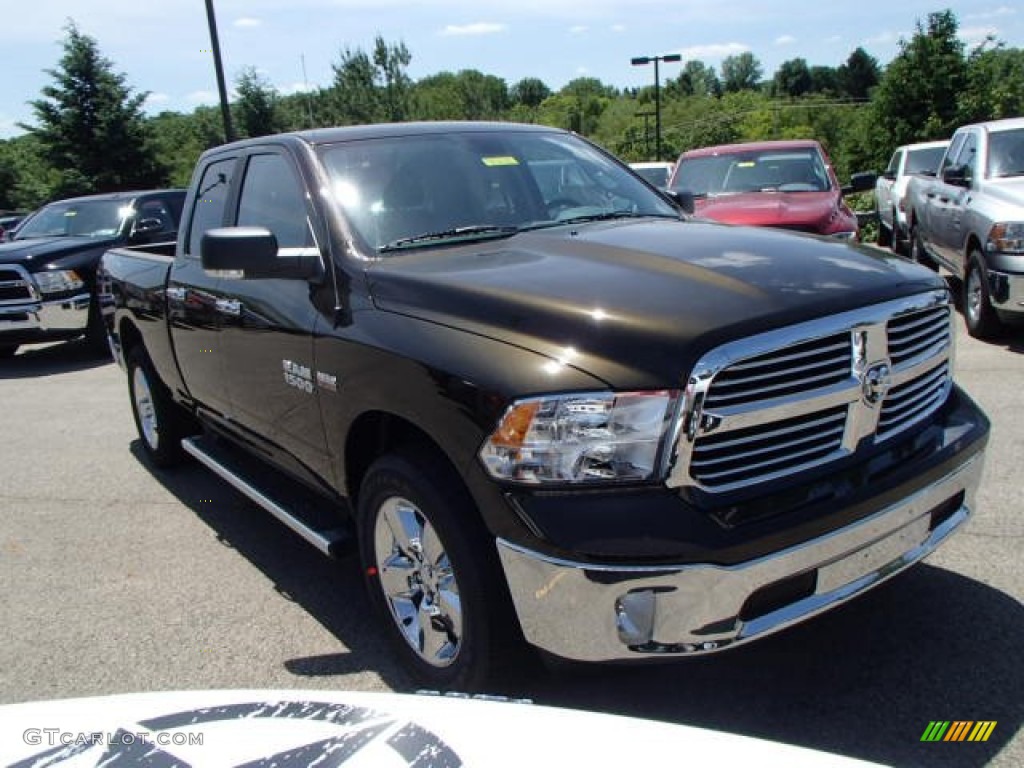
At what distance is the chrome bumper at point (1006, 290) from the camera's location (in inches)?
Answer: 276

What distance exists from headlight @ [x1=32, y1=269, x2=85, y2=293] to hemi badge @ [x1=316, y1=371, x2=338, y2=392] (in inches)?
331

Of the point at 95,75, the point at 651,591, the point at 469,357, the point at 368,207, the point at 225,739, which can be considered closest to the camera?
the point at 225,739

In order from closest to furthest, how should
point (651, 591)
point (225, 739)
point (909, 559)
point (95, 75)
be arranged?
point (225, 739) → point (651, 591) → point (909, 559) → point (95, 75)

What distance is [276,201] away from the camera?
3.95 meters

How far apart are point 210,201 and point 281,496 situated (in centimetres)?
168

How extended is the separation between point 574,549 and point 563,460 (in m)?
0.24

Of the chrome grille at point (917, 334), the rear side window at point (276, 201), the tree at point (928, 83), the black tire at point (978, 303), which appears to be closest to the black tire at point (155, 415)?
the rear side window at point (276, 201)

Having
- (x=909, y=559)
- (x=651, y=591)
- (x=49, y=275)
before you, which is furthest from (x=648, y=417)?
(x=49, y=275)

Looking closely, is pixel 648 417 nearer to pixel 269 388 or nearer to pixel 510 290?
pixel 510 290

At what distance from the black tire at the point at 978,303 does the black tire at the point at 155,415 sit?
6.39 m

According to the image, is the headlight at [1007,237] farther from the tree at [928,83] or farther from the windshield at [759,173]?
the tree at [928,83]

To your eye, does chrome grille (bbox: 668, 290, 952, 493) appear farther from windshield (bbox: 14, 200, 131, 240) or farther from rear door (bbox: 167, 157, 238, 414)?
windshield (bbox: 14, 200, 131, 240)

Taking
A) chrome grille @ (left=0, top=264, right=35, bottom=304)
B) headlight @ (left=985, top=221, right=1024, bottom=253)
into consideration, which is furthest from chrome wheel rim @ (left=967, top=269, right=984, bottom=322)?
A: chrome grille @ (left=0, top=264, right=35, bottom=304)

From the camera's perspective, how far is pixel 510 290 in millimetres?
2746
